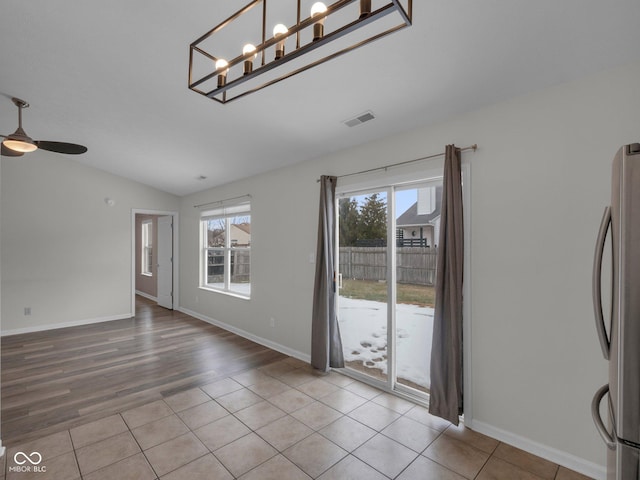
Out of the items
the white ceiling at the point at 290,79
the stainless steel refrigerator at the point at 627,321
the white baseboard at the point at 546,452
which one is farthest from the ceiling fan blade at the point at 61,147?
the white baseboard at the point at 546,452

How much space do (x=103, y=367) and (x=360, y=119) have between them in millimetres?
4009

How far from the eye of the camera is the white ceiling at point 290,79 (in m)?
1.73

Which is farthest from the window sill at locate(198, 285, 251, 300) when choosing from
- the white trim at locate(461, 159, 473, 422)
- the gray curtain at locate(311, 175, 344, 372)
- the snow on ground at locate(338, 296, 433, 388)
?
the white trim at locate(461, 159, 473, 422)

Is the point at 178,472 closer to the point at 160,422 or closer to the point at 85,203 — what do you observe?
the point at 160,422

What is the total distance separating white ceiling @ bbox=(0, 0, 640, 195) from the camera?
1.73 meters

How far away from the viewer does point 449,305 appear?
2.53 meters

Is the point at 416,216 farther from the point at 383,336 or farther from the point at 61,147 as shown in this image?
the point at 61,147

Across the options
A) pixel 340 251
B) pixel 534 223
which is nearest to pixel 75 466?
pixel 340 251

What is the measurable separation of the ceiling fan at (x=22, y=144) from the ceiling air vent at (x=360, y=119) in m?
Answer: 2.55

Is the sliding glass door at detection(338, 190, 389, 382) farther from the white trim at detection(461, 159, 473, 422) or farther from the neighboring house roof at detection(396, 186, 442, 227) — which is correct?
the white trim at detection(461, 159, 473, 422)

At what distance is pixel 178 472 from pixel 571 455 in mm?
2535

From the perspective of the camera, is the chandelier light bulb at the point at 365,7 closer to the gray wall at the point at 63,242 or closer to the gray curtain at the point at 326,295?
the gray curtain at the point at 326,295

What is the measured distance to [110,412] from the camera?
272 centimetres

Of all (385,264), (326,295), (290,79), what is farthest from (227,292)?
(290,79)
